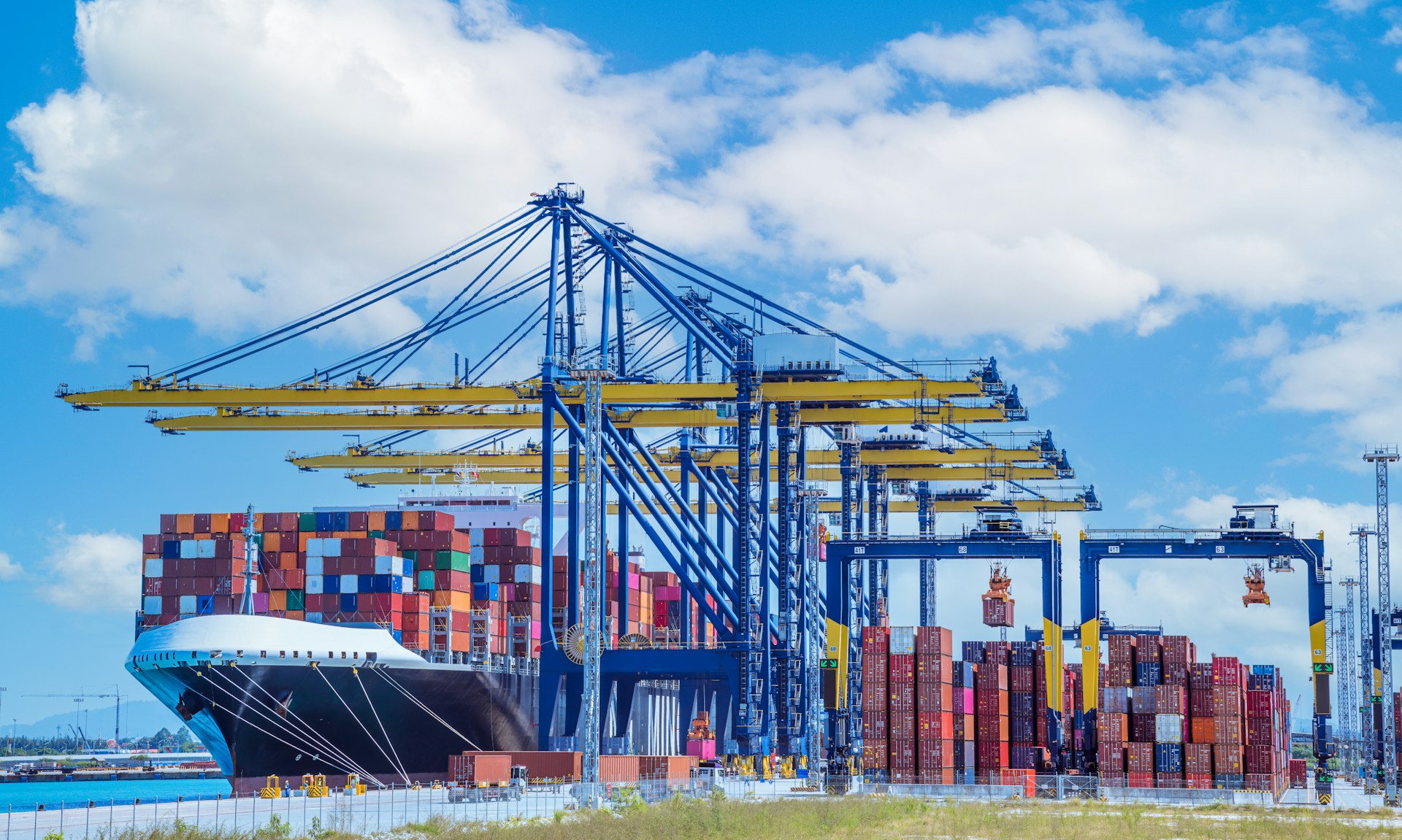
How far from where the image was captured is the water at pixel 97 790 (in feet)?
192

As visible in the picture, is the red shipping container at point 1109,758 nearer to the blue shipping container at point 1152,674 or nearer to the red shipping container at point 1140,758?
the red shipping container at point 1140,758

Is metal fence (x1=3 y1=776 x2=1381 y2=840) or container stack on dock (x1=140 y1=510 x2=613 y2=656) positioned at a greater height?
container stack on dock (x1=140 y1=510 x2=613 y2=656)

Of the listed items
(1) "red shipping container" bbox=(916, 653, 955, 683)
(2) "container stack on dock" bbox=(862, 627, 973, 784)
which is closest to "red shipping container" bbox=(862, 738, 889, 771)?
(2) "container stack on dock" bbox=(862, 627, 973, 784)

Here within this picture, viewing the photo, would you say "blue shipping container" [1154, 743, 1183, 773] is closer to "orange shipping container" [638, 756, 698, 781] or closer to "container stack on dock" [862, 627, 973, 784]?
"container stack on dock" [862, 627, 973, 784]

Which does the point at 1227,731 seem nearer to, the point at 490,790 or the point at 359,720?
the point at 490,790

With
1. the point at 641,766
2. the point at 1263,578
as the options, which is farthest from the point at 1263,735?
the point at 641,766

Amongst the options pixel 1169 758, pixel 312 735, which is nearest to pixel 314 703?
pixel 312 735

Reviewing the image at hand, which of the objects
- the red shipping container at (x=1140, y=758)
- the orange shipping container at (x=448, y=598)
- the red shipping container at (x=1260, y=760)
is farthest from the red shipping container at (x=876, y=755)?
the orange shipping container at (x=448, y=598)

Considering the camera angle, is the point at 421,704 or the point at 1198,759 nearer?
the point at 1198,759

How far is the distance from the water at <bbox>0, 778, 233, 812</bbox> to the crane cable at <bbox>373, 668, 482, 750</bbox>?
11.4 metres

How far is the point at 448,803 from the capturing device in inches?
1393

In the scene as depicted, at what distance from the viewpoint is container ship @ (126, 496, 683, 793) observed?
40031 mm

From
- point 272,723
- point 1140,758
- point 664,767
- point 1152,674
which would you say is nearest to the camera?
point 272,723

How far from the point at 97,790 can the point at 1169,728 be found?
2064 inches
